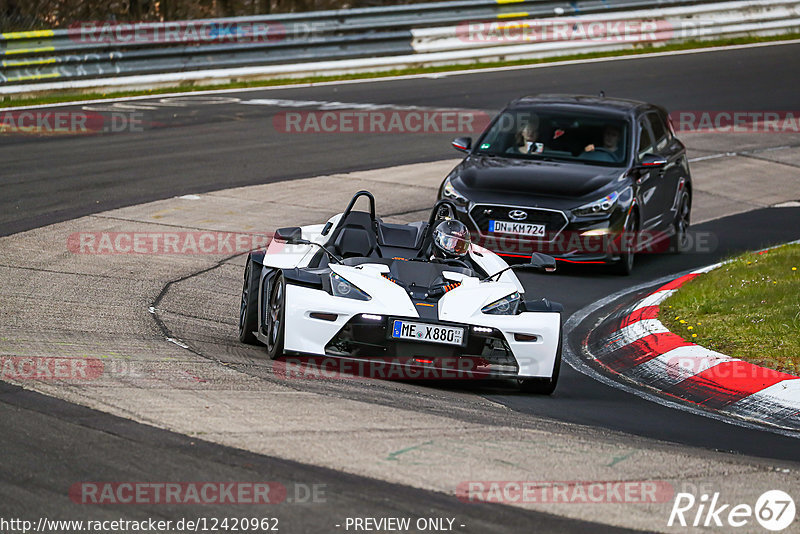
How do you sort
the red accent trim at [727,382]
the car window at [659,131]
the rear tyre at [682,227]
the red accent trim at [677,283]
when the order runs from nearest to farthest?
1. the red accent trim at [727,382]
2. the red accent trim at [677,283]
3. the car window at [659,131]
4. the rear tyre at [682,227]

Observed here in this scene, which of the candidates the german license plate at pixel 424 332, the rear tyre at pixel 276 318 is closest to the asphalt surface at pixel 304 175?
the german license plate at pixel 424 332

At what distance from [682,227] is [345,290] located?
780 centimetres

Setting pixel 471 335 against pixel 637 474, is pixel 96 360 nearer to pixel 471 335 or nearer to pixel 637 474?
pixel 471 335

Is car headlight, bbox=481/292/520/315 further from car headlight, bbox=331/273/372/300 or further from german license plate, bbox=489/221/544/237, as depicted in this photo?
german license plate, bbox=489/221/544/237

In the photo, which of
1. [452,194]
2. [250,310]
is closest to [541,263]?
[250,310]

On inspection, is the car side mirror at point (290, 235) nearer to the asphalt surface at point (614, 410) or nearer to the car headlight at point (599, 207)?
the asphalt surface at point (614, 410)

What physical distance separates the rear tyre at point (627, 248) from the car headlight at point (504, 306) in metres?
4.87

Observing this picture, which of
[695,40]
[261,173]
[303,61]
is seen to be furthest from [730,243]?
[695,40]

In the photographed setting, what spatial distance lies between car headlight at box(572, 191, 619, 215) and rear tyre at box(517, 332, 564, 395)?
4.66 meters

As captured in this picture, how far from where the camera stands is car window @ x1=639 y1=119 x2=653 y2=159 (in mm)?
14123

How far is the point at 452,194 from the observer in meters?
13.3

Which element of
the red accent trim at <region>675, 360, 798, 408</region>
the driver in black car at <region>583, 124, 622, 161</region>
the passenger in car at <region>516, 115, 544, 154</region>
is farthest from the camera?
the passenger in car at <region>516, 115, 544, 154</region>

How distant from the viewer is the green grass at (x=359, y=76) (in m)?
21.5

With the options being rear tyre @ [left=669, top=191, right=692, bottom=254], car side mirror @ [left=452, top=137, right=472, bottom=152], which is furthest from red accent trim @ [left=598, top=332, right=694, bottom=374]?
rear tyre @ [left=669, top=191, right=692, bottom=254]
